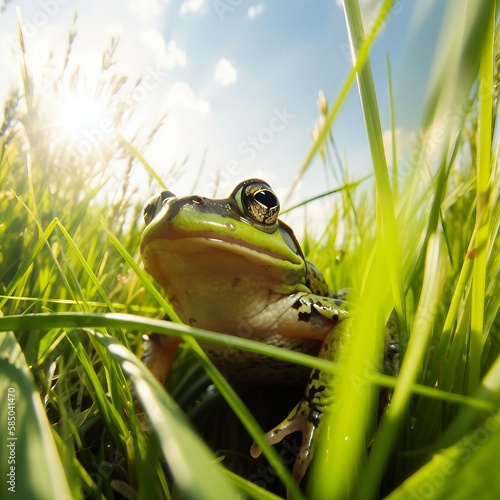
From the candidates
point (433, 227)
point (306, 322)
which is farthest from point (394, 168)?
point (306, 322)

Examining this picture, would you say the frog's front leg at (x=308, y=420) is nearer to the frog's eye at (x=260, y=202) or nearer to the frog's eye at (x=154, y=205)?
the frog's eye at (x=260, y=202)

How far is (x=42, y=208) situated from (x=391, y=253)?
2.01 metres

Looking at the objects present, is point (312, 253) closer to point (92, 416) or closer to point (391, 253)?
point (92, 416)

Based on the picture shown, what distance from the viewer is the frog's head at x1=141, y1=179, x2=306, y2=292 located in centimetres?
144

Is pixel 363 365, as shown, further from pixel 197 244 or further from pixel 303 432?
pixel 197 244

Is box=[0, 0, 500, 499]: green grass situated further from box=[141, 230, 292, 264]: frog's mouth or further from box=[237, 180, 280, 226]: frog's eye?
box=[237, 180, 280, 226]: frog's eye

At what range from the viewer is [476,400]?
648mm

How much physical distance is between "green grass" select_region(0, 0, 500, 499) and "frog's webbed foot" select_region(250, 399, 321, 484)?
0.05 meters

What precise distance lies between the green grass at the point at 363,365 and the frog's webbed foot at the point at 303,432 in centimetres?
5

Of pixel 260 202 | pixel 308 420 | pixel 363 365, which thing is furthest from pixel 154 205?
pixel 363 365

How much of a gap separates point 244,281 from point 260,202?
0.32 metres

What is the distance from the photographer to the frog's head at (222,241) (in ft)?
4.72

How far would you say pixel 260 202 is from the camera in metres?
1.64

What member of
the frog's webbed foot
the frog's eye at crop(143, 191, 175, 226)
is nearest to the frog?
the frog's webbed foot
